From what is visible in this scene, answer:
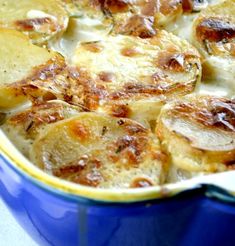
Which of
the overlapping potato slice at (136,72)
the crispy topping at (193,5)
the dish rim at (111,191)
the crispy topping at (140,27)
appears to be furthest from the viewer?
the crispy topping at (193,5)

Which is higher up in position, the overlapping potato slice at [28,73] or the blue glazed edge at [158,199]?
the blue glazed edge at [158,199]

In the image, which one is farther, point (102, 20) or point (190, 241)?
point (102, 20)

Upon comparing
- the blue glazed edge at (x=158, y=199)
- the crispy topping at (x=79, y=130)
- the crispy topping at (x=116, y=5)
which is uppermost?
the blue glazed edge at (x=158, y=199)

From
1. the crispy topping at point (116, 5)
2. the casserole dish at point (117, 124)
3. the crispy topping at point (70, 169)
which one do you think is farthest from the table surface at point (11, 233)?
the crispy topping at point (116, 5)

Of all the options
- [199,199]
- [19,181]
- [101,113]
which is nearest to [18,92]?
[101,113]

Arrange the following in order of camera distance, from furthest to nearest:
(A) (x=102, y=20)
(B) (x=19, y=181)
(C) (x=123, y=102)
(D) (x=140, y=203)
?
(A) (x=102, y=20)
(C) (x=123, y=102)
(B) (x=19, y=181)
(D) (x=140, y=203)

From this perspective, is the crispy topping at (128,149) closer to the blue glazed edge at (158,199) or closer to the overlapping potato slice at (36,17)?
the blue glazed edge at (158,199)

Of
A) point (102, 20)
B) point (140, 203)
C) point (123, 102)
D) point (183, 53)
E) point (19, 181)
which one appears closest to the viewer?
point (140, 203)

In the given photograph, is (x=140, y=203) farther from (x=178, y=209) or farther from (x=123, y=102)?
(x=123, y=102)
